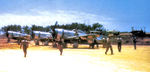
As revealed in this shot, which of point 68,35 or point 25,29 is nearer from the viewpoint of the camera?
point 68,35

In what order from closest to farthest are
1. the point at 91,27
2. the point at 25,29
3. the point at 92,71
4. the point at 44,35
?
the point at 92,71 < the point at 44,35 < the point at 91,27 < the point at 25,29

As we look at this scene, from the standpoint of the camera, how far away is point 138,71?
8.51 m

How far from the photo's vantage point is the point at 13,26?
126062 mm

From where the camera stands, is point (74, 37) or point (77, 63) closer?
point (77, 63)

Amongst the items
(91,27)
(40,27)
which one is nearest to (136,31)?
(91,27)

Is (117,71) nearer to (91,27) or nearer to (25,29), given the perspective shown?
(91,27)

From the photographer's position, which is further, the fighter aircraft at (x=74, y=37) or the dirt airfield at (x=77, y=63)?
the fighter aircraft at (x=74, y=37)

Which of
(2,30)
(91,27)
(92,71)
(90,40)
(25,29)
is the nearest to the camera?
(92,71)

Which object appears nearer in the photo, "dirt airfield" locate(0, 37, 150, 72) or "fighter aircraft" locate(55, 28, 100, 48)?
"dirt airfield" locate(0, 37, 150, 72)

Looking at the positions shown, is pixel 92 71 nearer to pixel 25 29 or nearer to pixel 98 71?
pixel 98 71

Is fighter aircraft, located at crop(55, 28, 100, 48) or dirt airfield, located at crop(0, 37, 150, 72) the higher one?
fighter aircraft, located at crop(55, 28, 100, 48)

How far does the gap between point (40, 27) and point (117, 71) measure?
12341 centimetres

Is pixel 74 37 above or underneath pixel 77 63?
above

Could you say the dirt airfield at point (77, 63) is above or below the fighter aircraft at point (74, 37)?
below
